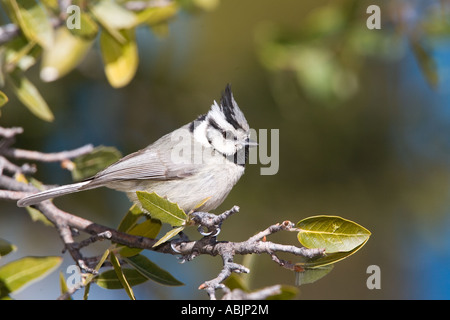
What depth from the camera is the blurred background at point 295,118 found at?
3043 mm

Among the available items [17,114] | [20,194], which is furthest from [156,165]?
[17,114]

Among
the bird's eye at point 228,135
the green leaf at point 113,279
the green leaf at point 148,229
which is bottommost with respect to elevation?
the green leaf at point 113,279

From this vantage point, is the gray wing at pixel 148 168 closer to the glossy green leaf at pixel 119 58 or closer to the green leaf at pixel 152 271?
the glossy green leaf at pixel 119 58

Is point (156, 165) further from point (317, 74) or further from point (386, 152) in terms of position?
point (386, 152)

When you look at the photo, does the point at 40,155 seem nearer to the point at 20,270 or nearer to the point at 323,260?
the point at 20,270

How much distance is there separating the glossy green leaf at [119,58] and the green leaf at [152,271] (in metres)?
0.90

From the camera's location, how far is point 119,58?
2627 millimetres

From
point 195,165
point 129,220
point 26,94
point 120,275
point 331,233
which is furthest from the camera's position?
point 195,165

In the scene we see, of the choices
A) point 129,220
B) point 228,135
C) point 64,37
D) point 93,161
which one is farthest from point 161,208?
point 64,37

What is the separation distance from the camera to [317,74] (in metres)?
2.99

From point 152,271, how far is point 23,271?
0.57 meters

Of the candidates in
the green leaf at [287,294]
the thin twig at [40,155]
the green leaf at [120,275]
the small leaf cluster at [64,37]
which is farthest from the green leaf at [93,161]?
the green leaf at [287,294]

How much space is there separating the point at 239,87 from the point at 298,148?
590 millimetres

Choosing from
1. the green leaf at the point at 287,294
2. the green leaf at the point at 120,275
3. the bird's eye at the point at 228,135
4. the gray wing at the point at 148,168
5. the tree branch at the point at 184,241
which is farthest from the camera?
the bird's eye at the point at 228,135
